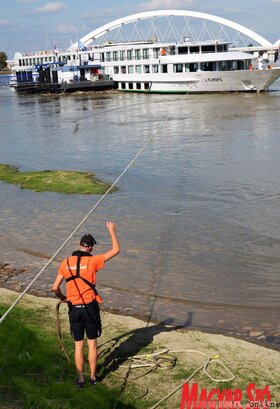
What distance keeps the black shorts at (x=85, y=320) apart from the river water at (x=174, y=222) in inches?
88.3

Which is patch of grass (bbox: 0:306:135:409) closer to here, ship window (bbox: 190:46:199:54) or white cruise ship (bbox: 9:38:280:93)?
white cruise ship (bbox: 9:38:280:93)

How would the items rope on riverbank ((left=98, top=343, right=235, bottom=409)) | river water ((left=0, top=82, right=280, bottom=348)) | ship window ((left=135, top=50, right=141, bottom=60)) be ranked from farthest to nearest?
ship window ((left=135, top=50, right=141, bottom=60)) → river water ((left=0, top=82, right=280, bottom=348)) → rope on riverbank ((left=98, top=343, right=235, bottom=409))

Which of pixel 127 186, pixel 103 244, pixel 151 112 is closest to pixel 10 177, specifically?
pixel 127 186

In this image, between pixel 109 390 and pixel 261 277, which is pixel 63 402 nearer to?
pixel 109 390

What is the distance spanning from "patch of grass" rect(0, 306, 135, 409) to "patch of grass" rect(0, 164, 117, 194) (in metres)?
9.26

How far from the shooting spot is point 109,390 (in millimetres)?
5727

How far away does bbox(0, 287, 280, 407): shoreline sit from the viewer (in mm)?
5770

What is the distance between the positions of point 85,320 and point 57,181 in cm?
1221

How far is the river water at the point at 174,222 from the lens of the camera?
8.48 meters

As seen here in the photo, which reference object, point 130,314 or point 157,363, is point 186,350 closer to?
point 157,363

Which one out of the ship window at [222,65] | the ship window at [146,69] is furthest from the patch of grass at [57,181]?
the ship window at [146,69]

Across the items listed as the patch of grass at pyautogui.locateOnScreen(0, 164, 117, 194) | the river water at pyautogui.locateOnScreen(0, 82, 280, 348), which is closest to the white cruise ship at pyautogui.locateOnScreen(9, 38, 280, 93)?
the river water at pyautogui.locateOnScreen(0, 82, 280, 348)

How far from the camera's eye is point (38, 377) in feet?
19.5

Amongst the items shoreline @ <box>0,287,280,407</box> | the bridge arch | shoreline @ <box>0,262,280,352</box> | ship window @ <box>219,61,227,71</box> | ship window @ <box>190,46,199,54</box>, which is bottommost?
shoreline @ <box>0,262,280,352</box>
